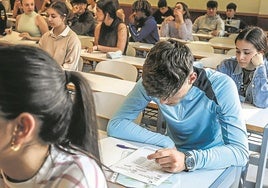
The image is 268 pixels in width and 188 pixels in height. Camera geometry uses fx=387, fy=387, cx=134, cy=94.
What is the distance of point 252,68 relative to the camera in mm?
2594

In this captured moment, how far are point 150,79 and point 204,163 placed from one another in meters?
0.38

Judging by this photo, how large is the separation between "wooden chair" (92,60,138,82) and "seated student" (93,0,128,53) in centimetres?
92

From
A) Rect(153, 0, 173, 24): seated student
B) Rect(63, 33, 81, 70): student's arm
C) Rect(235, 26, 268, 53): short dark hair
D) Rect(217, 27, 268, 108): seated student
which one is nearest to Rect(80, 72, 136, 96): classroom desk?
Rect(63, 33, 81, 70): student's arm

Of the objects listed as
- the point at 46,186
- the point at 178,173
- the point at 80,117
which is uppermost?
the point at 80,117

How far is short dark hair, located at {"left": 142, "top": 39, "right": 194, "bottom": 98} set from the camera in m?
1.43

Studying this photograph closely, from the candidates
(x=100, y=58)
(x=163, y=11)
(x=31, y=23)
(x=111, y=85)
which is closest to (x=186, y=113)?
(x=111, y=85)

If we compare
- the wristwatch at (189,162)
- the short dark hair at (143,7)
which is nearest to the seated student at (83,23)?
the short dark hair at (143,7)

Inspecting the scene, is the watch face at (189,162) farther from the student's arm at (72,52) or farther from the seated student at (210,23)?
the seated student at (210,23)

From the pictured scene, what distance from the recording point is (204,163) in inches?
58.2

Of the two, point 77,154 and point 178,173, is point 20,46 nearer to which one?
point 77,154

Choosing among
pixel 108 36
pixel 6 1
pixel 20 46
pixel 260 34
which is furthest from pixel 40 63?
pixel 6 1

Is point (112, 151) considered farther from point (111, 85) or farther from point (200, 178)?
point (111, 85)

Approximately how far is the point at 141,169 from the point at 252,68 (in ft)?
4.79

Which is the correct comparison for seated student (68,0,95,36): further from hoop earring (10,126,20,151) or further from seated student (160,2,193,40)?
hoop earring (10,126,20,151)
